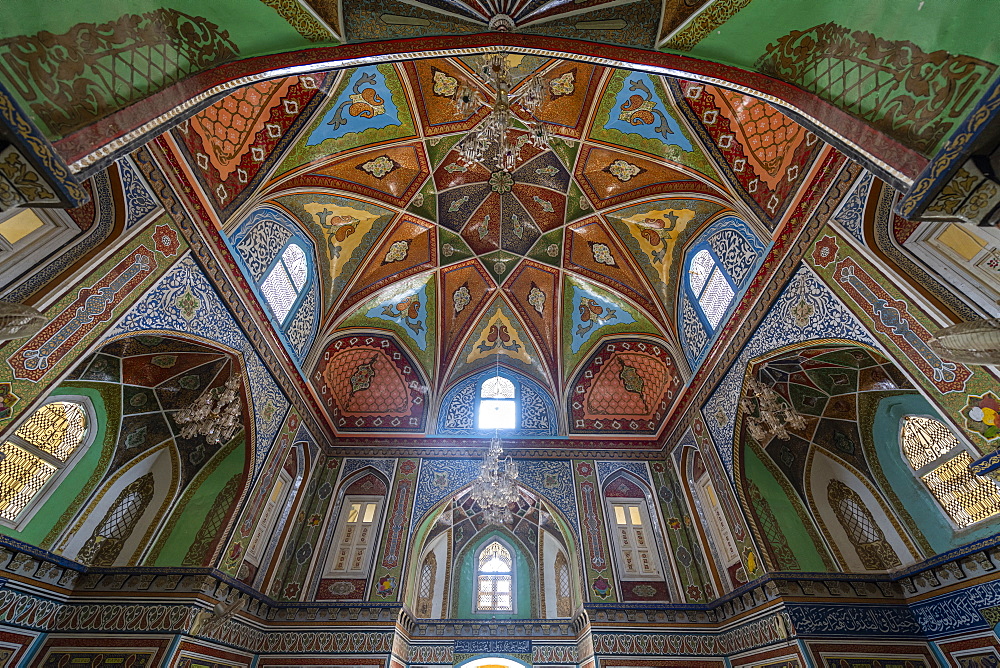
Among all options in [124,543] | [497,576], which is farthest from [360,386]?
[497,576]

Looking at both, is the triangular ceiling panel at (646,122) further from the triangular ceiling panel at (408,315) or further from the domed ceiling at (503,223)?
the triangular ceiling panel at (408,315)

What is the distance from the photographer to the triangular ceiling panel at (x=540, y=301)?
1201cm

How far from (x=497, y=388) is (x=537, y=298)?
266 cm

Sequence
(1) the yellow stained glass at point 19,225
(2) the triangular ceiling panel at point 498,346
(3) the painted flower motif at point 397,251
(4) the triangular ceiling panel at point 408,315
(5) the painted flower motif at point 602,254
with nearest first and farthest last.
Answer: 1. (1) the yellow stained glass at point 19,225
2. (3) the painted flower motif at point 397,251
3. (5) the painted flower motif at point 602,254
4. (4) the triangular ceiling panel at point 408,315
5. (2) the triangular ceiling panel at point 498,346

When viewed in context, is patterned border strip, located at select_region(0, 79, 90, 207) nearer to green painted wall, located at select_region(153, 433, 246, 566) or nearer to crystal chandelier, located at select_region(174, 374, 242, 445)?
crystal chandelier, located at select_region(174, 374, 242, 445)

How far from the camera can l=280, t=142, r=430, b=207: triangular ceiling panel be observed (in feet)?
28.8

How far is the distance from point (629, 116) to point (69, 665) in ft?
40.3

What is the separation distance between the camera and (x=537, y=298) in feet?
40.3

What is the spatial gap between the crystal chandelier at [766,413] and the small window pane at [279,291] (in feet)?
28.2

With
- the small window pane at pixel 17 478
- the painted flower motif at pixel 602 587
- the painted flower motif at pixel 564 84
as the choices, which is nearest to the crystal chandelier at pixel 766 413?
the painted flower motif at pixel 602 587

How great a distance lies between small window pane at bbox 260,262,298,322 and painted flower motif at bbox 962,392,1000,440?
31.7ft

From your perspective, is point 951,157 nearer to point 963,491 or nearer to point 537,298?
point 963,491

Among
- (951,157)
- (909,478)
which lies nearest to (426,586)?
(909,478)

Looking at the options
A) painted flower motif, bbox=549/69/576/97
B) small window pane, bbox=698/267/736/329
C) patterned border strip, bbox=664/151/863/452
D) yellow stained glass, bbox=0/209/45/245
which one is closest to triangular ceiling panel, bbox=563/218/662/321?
small window pane, bbox=698/267/736/329
